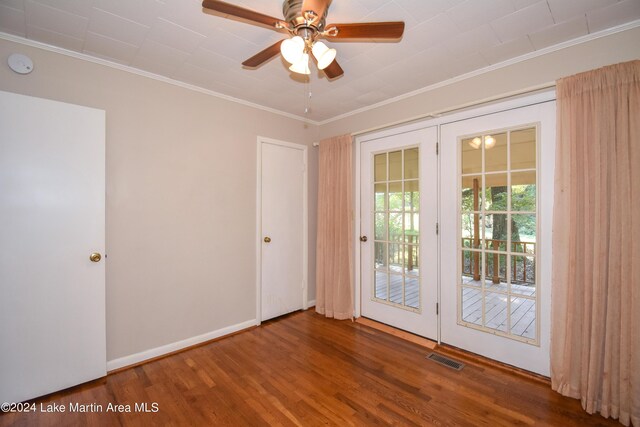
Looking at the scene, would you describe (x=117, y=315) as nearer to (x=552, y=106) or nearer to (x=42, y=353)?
(x=42, y=353)

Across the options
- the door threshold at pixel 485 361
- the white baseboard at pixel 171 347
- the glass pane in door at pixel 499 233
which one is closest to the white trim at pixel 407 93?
the glass pane in door at pixel 499 233

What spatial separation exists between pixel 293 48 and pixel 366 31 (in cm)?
40

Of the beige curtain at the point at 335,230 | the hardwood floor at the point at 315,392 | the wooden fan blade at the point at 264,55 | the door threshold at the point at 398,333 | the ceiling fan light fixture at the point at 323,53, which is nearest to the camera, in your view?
the ceiling fan light fixture at the point at 323,53

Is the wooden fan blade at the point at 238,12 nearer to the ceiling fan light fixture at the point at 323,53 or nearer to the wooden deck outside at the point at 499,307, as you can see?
the ceiling fan light fixture at the point at 323,53

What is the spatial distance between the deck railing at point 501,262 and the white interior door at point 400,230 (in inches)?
12.0

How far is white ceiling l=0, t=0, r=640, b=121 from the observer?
170 cm

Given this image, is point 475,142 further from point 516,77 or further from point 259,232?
point 259,232

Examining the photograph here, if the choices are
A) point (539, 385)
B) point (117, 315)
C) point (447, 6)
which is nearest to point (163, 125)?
point (117, 315)

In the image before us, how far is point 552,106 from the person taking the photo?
2.12 metres

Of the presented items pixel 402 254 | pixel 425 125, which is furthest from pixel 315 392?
pixel 425 125

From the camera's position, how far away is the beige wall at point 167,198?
2.30 meters

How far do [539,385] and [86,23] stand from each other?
4.09 metres

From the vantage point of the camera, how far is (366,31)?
1.47m

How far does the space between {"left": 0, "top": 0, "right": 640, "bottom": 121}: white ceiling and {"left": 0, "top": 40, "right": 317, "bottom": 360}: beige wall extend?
0.24 metres
